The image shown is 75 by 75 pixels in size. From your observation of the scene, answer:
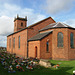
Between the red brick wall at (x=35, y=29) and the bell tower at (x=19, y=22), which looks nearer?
the red brick wall at (x=35, y=29)

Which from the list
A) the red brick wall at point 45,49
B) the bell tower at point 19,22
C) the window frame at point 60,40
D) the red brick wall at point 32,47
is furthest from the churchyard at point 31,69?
the bell tower at point 19,22

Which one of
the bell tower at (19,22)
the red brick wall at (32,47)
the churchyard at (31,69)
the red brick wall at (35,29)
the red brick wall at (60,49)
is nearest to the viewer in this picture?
the churchyard at (31,69)

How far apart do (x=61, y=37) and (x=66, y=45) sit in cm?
203

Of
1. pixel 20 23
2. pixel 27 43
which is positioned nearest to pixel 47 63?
pixel 27 43

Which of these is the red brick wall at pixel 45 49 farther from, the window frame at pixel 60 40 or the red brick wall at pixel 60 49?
the window frame at pixel 60 40

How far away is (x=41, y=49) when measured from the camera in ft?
69.8

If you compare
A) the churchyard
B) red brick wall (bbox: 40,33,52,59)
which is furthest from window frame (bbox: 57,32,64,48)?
the churchyard

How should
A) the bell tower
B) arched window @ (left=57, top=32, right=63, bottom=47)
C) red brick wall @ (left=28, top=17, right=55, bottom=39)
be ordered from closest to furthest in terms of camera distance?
1. arched window @ (left=57, top=32, right=63, bottom=47)
2. red brick wall @ (left=28, top=17, right=55, bottom=39)
3. the bell tower

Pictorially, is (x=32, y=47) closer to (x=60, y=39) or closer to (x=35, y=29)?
(x=35, y=29)

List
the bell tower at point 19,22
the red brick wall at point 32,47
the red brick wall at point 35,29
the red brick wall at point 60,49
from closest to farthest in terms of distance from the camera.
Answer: the red brick wall at point 60,49
the red brick wall at point 32,47
the red brick wall at point 35,29
the bell tower at point 19,22

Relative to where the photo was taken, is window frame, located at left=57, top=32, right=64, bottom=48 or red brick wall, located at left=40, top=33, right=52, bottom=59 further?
window frame, located at left=57, top=32, right=64, bottom=48

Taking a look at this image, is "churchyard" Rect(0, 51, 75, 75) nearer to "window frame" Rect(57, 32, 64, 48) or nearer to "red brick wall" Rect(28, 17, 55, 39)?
"window frame" Rect(57, 32, 64, 48)

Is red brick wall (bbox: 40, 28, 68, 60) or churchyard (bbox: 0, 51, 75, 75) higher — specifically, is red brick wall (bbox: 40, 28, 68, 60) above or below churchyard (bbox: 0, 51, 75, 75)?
above

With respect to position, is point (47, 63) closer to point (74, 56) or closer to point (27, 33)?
point (74, 56)
